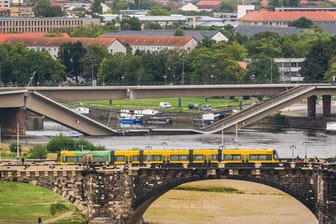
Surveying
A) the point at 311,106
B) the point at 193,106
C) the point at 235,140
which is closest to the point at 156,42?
the point at 193,106

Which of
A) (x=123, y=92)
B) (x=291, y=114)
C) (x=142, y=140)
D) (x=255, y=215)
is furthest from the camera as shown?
(x=291, y=114)

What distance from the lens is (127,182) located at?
73500mm

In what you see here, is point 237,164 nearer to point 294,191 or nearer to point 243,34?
point 294,191

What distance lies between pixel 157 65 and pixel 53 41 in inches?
902

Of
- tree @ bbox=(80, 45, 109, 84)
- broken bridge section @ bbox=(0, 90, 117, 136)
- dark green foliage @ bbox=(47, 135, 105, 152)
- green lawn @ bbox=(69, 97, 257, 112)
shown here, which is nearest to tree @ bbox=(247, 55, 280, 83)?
green lawn @ bbox=(69, 97, 257, 112)

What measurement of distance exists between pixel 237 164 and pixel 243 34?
116479mm

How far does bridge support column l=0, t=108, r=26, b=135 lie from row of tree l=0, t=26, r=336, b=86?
18.8m

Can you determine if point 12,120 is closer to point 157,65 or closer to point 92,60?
point 157,65

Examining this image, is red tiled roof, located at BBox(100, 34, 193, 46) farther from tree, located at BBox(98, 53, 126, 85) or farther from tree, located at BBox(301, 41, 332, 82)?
tree, located at BBox(301, 41, 332, 82)

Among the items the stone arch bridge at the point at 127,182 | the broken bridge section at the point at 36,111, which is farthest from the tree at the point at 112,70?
the stone arch bridge at the point at 127,182

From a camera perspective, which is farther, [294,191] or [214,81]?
[214,81]

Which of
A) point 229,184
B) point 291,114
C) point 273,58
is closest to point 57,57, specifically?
point 273,58

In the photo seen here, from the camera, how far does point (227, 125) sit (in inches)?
4690

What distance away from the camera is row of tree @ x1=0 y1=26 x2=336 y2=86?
14225cm
